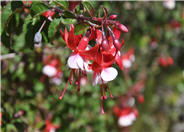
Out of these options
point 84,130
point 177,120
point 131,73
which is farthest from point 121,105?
point 177,120

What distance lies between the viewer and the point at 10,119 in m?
0.92

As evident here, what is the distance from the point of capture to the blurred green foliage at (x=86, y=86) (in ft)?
2.36

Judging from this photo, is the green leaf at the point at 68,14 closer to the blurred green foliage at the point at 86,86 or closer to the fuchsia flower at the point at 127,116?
the blurred green foliage at the point at 86,86

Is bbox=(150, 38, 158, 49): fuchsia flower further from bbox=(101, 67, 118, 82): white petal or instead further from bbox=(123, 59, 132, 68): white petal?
bbox=(101, 67, 118, 82): white petal

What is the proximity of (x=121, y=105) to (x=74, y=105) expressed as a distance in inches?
14.9

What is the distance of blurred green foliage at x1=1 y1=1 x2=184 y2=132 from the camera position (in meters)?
0.72

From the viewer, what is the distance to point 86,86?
1488 millimetres

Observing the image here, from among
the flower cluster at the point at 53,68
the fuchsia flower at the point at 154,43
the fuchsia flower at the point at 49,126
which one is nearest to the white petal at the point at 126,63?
the flower cluster at the point at 53,68

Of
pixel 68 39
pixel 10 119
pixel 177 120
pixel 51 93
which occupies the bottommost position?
A: pixel 177 120

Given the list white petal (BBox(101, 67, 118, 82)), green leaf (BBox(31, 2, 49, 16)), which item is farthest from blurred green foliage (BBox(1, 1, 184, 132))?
white petal (BBox(101, 67, 118, 82))

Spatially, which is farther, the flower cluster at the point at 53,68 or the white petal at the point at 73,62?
the flower cluster at the point at 53,68

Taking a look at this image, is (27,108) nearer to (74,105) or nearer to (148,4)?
(74,105)

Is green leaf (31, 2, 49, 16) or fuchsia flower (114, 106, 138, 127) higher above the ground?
green leaf (31, 2, 49, 16)

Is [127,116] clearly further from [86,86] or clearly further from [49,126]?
[49,126]
